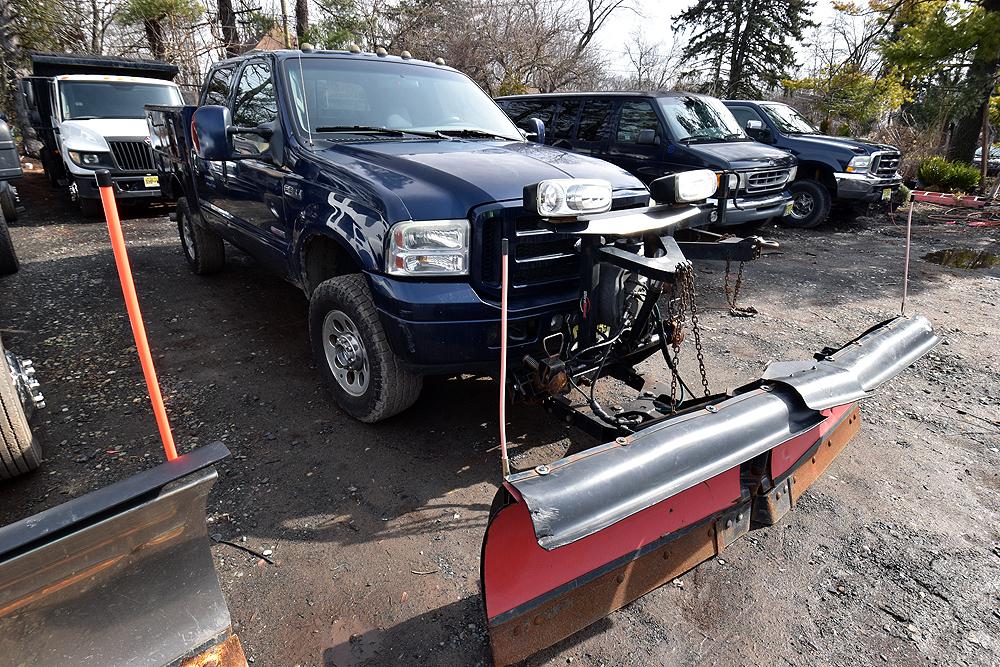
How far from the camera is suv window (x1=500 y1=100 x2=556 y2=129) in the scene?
8719 mm

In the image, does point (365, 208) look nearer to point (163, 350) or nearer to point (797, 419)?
point (797, 419)

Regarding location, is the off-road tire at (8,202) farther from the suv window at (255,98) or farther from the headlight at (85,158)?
the suv window at (255,98)

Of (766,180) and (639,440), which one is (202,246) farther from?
(766,180)

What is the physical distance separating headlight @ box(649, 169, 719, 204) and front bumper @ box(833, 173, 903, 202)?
8.23 m

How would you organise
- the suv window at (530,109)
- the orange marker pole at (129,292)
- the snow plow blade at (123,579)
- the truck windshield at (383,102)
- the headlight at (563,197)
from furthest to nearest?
the suv window at (530,109) < the truck windshield at (383,102) < the headlight at (563,197) < the orange marker pole at (129,292) < the snow plow blade at (123,579)

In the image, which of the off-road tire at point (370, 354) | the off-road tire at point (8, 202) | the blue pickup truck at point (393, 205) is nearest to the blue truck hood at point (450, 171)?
the blue pickup truck at point (393, 205)

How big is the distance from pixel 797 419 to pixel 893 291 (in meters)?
5.34

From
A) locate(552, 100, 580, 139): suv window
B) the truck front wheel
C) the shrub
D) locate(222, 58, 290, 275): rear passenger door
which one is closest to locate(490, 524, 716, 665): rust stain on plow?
locate(222, 58, 290, 275): rear passenger door

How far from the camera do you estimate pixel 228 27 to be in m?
18.6

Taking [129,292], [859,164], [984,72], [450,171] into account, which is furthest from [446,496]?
[984,72]

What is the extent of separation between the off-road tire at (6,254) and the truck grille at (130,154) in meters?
3.29

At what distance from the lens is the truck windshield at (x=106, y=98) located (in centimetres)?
959

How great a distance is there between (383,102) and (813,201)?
855cm

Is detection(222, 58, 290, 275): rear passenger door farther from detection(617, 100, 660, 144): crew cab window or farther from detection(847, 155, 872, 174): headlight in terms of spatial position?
detection(847, 155, 872, 174): headlight
